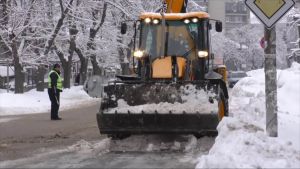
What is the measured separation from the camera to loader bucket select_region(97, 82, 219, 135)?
816cm

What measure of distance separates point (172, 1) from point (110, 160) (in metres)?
6.09

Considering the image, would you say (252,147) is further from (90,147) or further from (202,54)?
(202,54)

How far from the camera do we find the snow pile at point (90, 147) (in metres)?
8.46

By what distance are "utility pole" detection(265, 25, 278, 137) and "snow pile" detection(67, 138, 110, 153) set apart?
9.84 feet

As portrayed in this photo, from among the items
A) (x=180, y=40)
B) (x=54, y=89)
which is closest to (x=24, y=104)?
(x=54, y=89)

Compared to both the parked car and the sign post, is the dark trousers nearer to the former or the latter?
the sign post

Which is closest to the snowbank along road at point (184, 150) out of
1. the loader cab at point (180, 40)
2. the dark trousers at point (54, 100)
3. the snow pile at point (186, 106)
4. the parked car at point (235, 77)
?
the snow pile at point (186, 106)

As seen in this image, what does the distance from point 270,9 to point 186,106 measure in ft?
7.38

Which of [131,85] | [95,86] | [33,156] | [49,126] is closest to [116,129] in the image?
[131,85]

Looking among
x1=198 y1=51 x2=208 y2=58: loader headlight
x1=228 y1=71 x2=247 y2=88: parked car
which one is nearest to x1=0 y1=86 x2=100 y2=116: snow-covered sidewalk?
x1=198 y1=51 x2=208 y2=58: loader headlight

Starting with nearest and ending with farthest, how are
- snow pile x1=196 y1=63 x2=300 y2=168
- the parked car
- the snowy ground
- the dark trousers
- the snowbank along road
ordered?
snow pile x1=196 y1=63 x2=300 y2=168
the snowbank along road
the snowy ground
the dark trousers
the parked car

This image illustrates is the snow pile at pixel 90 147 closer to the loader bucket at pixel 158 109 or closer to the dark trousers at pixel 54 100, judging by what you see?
the loader bucket at pixel 158 109

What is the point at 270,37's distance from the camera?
781 cm

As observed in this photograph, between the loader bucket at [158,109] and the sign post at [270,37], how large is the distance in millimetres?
966
